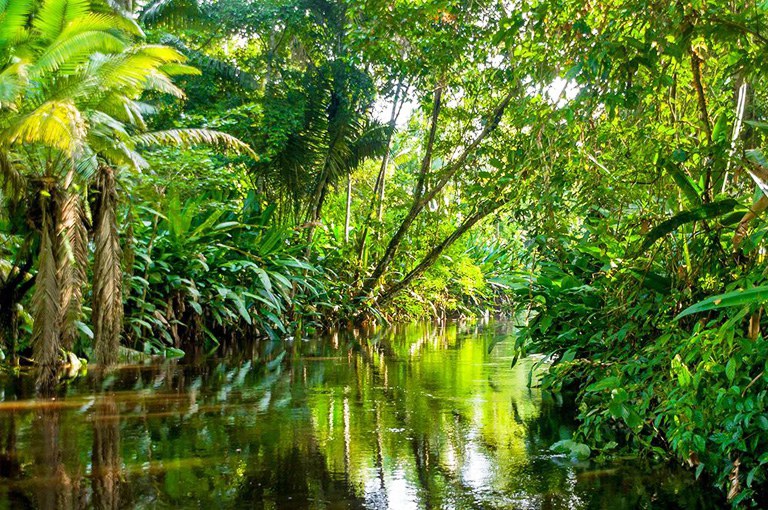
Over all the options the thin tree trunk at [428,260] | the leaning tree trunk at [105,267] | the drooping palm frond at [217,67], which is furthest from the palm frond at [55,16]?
the drooping palm frond at [217,67]

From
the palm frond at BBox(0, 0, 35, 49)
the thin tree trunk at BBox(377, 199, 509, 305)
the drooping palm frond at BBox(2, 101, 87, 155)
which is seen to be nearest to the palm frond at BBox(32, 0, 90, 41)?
the palm frond at BBox(0, 0, 35, 49)

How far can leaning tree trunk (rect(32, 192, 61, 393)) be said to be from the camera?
6664 millimetres

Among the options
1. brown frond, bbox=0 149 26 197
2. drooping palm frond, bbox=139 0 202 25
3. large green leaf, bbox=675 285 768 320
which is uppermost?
drooping palm frond, bbox=139 0 202 25

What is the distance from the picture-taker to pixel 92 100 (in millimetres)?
7980

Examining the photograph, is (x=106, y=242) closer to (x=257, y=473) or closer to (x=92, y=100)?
(x=92, y=100)

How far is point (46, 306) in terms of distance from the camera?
6.69 meters

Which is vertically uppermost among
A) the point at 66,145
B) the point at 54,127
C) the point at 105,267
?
the point at 54,127

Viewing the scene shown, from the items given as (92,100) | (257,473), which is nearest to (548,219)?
(257,473)

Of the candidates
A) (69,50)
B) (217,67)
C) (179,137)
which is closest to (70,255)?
(69,50)

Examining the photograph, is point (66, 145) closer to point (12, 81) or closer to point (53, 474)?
point (12, 81)

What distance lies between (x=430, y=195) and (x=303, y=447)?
9.58 meters

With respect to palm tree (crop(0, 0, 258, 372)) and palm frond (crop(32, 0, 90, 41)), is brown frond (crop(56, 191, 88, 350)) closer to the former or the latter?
palm tree (crop(0, 0, 258, 372))

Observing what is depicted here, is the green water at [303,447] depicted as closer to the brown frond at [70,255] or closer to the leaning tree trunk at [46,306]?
the leaning tree trunk at [46,306]

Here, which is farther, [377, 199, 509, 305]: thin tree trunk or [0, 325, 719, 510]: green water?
[377, 199, 509, 305]: thin tree trunk
